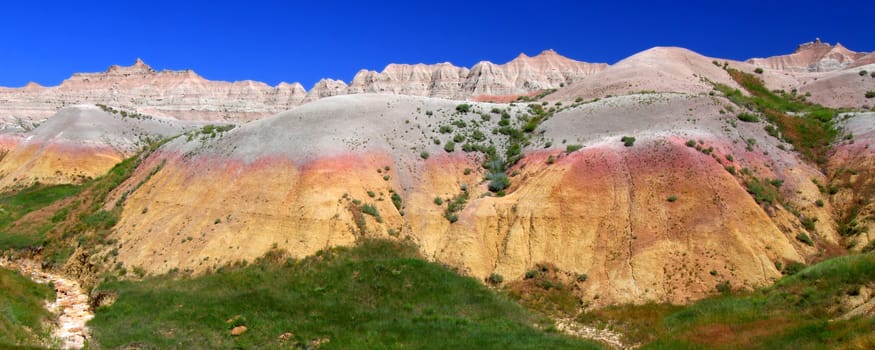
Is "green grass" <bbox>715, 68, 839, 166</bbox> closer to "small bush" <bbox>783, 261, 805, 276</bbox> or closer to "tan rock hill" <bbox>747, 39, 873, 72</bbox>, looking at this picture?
"small bush" <bbox>783, 261, 805, 276</bbox>

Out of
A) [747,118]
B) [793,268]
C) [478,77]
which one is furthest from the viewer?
[478,77]

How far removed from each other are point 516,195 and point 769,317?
14118 millimetres

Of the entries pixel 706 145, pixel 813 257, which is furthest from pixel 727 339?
pixel 706 145

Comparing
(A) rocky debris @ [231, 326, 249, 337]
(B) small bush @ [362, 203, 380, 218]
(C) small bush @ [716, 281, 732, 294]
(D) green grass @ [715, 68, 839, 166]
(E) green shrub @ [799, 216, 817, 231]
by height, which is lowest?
(A) rocky debris @ [231, 326, 249, 337]

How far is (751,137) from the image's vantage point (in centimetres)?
3181

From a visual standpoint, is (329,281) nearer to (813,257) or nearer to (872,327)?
(872,327)

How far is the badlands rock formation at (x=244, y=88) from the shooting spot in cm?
11475

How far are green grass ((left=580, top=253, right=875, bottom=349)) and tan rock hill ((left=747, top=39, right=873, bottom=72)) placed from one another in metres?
82.0

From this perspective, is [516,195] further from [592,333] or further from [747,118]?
[747,118]

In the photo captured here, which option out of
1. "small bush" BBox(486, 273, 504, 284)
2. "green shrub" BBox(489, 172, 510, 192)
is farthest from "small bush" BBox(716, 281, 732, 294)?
"green shrub" BBox(489, 172, 510, 192)

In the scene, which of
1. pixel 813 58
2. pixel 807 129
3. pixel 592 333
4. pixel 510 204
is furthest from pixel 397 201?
pixel 813 58

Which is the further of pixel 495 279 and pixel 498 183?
pixel 498 183

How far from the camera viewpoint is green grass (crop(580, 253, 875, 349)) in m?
14.9

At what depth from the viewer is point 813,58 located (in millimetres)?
98625
